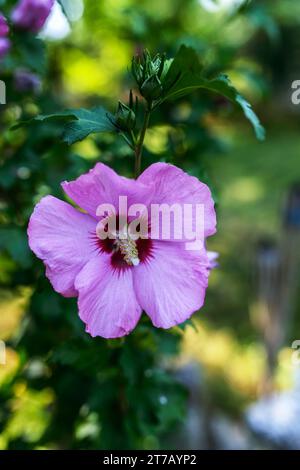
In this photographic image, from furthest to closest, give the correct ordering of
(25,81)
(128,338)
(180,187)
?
(25,81) < (128,338) < (180,187)

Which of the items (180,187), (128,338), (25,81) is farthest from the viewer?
(25,81)

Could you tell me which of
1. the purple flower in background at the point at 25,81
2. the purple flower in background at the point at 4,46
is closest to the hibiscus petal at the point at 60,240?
the purple flower in background at the point at 4,46

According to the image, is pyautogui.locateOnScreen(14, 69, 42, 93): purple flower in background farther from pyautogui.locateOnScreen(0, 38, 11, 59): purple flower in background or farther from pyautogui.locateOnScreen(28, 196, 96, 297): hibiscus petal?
pyautogui.locateOnScreen(28, 196, 96, 297): hibiscus petal

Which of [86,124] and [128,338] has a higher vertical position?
[86,124]

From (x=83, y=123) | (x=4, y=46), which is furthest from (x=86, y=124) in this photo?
(x=4, y=46)

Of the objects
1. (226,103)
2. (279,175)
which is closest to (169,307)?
(226,103)

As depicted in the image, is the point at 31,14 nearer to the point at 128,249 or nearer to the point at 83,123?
the point at 83,123

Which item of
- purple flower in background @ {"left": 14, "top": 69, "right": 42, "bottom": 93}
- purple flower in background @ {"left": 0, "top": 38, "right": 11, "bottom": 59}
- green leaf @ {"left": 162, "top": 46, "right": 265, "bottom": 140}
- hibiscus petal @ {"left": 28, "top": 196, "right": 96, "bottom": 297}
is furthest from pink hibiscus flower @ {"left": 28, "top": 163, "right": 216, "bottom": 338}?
purple flower in background @ {"left": 14, "top": 69, "right": 42, "bottom": 93}
